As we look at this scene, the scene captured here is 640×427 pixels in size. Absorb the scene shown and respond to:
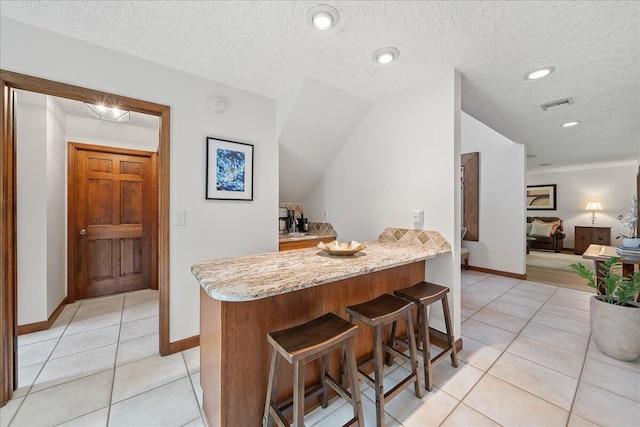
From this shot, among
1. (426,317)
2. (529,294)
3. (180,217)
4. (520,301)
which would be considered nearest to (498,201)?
(529,294)

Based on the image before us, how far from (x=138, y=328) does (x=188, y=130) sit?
6.78ft

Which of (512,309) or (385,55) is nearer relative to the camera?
(385,55)

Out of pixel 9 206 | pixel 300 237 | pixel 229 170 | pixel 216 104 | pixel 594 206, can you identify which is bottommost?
pixel 300 237

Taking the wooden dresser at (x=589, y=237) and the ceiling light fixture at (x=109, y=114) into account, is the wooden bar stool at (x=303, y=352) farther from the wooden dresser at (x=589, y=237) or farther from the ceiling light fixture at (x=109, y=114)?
the wooden dresser at (x=589, y=237)

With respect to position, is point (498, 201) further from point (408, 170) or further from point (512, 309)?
point (408, 170)

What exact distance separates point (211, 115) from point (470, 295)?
3.97m

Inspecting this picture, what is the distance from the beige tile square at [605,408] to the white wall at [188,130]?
2615 mm

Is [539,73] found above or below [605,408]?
above

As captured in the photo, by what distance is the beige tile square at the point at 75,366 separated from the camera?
69.1 inches

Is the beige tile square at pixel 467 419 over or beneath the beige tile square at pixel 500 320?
beneath

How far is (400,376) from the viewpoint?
1.82 meters

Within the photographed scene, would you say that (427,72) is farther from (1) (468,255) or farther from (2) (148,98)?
(1) (468,255)

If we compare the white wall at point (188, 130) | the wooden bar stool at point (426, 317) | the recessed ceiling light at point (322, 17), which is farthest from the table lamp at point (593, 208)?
the recessed ceiling light at point (322, 17)

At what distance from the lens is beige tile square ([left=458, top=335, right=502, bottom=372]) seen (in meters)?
1.98
